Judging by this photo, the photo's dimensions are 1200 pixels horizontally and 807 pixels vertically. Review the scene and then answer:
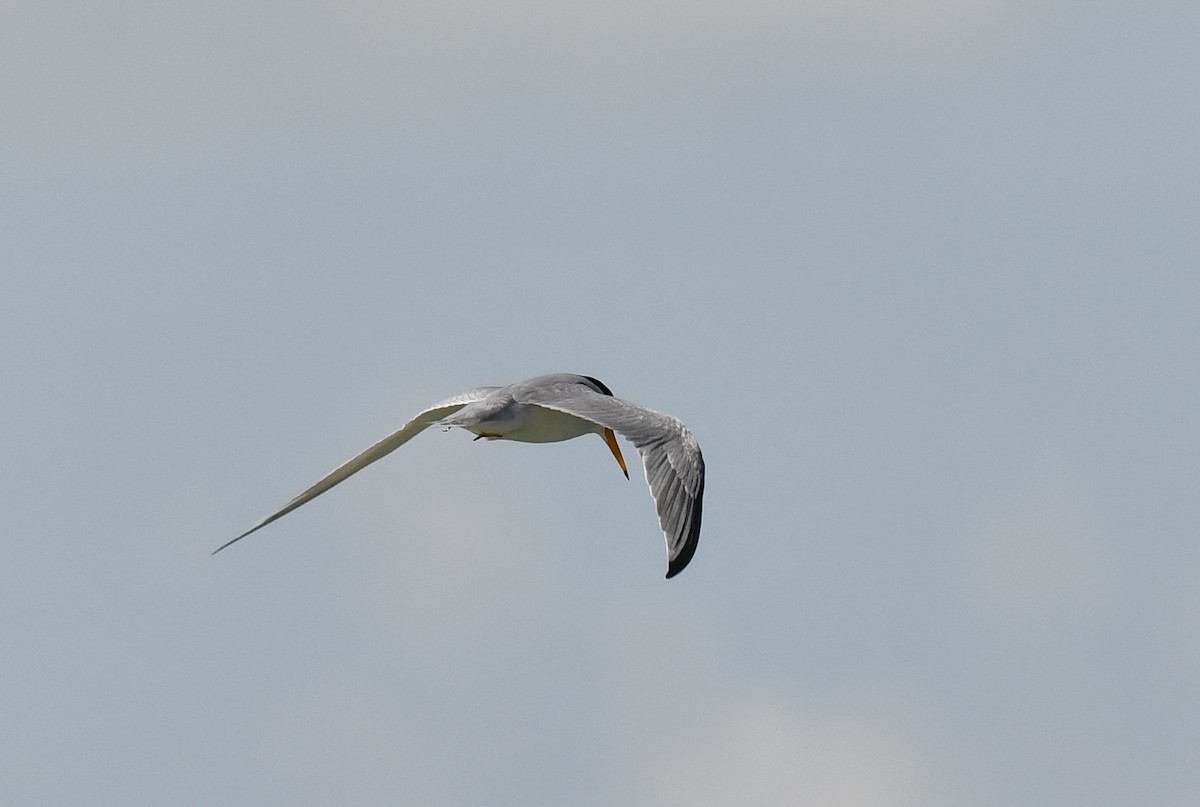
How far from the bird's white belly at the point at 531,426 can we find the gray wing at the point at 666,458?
95 centimetres

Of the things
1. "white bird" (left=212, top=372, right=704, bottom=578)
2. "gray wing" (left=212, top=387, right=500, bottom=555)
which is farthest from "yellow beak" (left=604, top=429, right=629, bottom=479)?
"gray wing" (left=212, top=387, right=500, bottom=555)

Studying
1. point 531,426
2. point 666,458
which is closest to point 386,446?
point 531,426

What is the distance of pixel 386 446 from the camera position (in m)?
35.9

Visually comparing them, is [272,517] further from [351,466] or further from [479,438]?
[479,438]

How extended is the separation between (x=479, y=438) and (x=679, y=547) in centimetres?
800

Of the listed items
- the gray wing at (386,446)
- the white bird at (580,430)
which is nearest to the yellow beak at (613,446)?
the white bird at (580,430)

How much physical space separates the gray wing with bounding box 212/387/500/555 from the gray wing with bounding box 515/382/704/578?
3.22 metres

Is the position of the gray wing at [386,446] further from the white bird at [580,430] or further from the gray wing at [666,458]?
the gray wing at [666,458]

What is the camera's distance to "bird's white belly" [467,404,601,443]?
33188 millimetres

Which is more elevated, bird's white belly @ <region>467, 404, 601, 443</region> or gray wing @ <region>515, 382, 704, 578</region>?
bird's white belly @ <region>467, 404, 601, 443</region>

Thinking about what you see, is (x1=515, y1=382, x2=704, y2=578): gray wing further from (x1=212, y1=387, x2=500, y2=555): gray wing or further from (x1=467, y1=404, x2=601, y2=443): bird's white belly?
(x1=212, y1=387, x2=500, y2=555): gray wing

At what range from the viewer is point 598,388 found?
3478 centimetres

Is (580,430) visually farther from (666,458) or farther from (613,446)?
(666,458)

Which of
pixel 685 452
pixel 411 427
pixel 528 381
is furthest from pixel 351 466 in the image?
pixel 685 452
